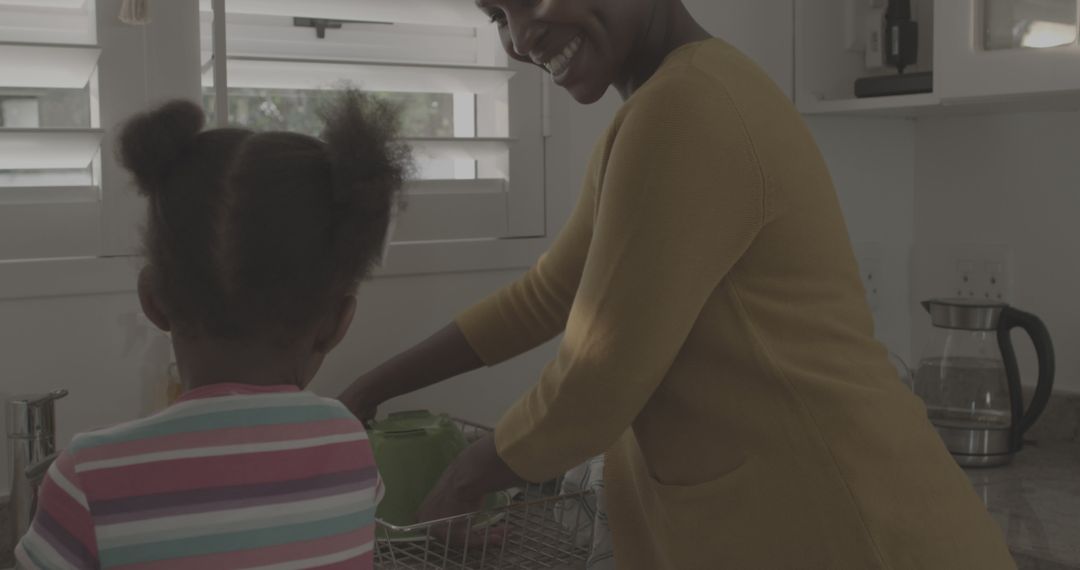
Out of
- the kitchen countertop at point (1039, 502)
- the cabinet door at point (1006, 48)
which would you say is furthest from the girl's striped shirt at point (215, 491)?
the cabinet door at point (1006, 48)

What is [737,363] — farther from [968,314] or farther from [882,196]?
[882,196]

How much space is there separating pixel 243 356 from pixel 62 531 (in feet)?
0.57

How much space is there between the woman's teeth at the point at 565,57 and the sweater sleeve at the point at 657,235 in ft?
0.39

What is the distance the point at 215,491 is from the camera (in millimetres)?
829

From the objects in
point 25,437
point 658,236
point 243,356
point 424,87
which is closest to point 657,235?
point 658,236

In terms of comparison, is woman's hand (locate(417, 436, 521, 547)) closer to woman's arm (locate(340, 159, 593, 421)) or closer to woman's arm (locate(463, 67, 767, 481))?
woman's arm (locate(463, 67, 767, 481))

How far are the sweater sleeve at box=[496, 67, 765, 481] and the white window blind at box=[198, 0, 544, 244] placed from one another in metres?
0.67

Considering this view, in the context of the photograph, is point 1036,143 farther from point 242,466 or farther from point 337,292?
point 242,466

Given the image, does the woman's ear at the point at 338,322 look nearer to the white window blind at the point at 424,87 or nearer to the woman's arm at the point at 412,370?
the woman's arm at the point at 412,370

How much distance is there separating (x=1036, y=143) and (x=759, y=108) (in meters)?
1.19

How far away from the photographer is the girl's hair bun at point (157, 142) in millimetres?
887

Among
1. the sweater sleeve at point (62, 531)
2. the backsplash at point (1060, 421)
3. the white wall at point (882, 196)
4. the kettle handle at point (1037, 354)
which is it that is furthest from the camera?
the white wall at point (882, 196)

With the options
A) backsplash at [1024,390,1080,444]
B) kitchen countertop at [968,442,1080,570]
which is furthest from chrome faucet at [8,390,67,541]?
backsplash at [1024,390,1080,444]

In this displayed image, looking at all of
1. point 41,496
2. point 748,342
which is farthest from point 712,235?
point 41,496
